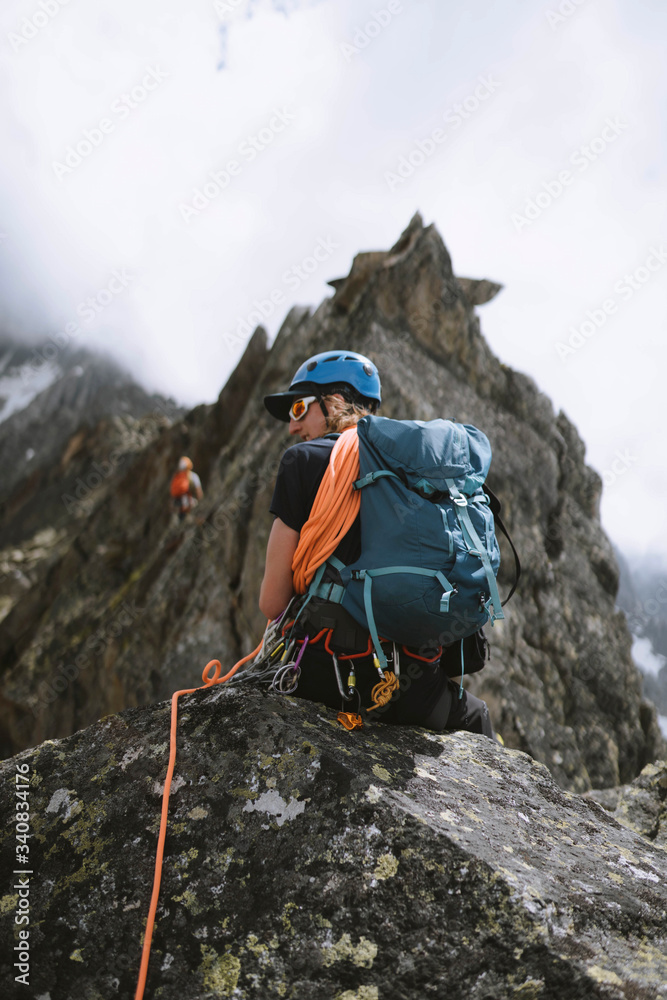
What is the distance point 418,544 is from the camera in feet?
10.7

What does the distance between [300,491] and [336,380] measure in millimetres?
1108

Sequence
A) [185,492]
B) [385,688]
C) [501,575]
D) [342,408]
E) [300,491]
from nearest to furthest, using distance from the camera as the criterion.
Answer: [385,688], [300,491], [342,408], [501,575], [185,492]

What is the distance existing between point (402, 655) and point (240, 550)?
34.7 ft

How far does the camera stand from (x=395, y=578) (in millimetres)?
3186

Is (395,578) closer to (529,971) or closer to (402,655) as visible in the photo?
(402,655)

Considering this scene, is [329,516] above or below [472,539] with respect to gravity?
below

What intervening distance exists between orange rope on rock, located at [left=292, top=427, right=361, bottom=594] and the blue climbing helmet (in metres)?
0.84

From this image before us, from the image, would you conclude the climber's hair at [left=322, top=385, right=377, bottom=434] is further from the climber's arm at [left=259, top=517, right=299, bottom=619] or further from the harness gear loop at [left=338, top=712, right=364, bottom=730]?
the harness gear loop at [left=338, top=712, right=364, bottom=730]

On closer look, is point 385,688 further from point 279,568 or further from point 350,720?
point 279,568

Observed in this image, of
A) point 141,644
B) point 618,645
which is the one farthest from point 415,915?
point 141,644

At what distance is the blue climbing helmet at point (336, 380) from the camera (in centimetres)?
432

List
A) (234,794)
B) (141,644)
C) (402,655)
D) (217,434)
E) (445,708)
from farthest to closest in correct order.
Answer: (217,434)
(141,644)
(445,708)
(402,655)
(234,794)

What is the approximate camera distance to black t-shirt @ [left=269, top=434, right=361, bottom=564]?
11.6 ft

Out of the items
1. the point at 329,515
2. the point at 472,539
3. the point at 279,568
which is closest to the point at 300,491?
the point at 329,515
